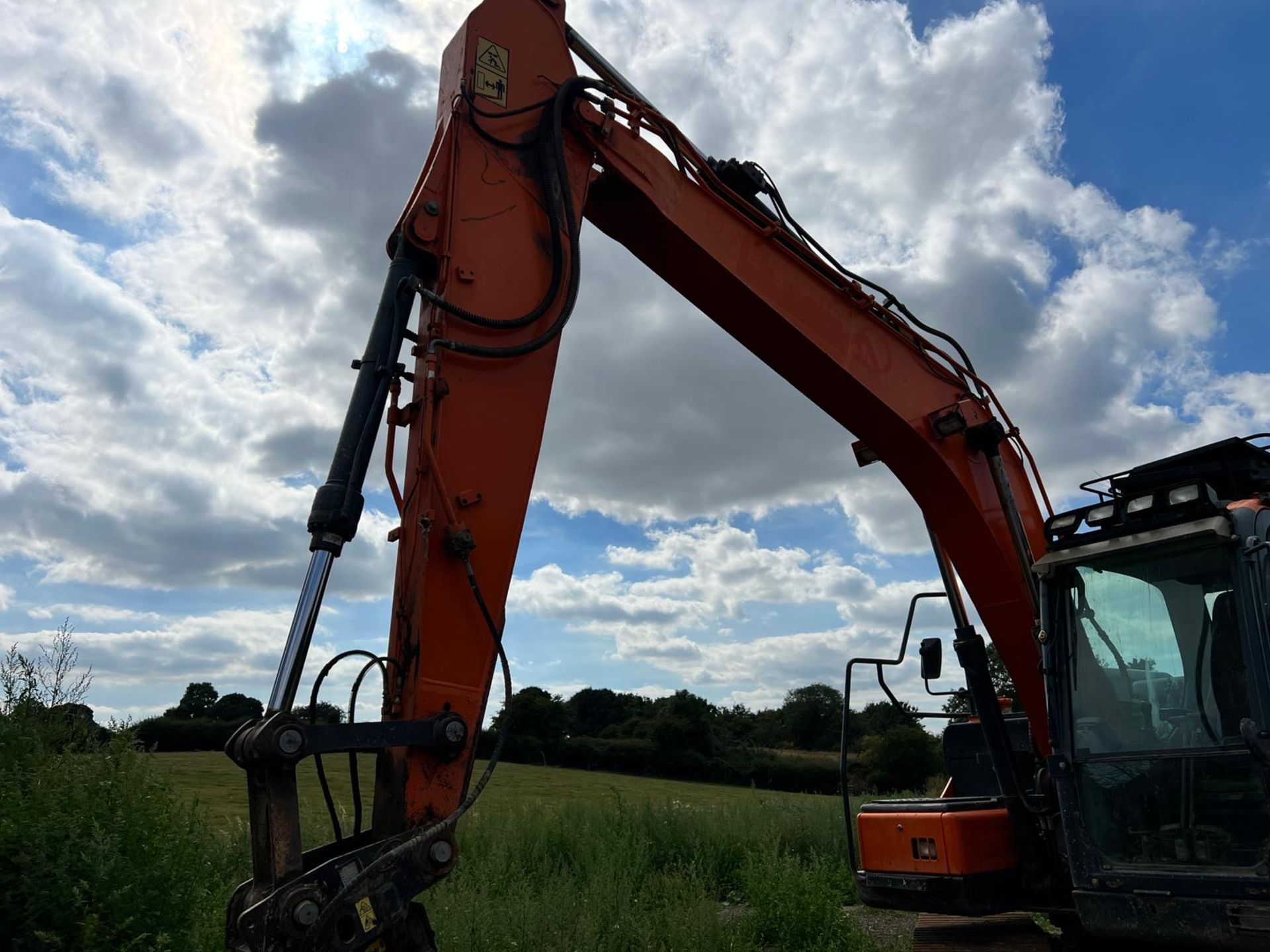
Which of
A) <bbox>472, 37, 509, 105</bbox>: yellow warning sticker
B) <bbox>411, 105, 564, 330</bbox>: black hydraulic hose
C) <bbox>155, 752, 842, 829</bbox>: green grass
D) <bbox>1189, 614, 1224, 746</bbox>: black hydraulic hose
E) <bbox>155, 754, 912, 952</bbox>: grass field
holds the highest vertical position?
<bbox>472, 37, 509, 105</bbox>: yellow warning sticker

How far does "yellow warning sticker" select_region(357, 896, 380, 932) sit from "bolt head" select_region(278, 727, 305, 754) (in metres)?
0.52

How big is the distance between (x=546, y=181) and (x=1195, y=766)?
12.6 feet

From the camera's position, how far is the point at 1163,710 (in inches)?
163

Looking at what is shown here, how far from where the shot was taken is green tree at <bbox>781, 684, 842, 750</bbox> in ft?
102

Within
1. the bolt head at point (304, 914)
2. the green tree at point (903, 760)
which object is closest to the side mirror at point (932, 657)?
the bolt head at point (304, 914)

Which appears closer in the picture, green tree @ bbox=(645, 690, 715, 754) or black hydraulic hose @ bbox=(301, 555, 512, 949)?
black hydraulic hose @ bbox=(301, 555, 512, 949)

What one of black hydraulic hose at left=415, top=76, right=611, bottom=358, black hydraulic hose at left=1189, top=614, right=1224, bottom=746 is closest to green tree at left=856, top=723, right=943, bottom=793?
black hydraulic hose at left=1189, top=614, right=1224, bottom=746

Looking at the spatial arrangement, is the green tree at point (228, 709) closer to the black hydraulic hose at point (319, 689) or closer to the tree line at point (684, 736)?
the tree line at point (684, 736)

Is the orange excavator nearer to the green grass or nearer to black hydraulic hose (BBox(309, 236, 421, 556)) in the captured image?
black hydraulic hose (BBox(309, 236, 421, 556))

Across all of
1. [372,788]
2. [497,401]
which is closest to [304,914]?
[372,788]

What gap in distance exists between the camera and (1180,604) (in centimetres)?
421

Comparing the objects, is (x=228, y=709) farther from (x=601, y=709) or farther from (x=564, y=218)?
(x=601, y=709)

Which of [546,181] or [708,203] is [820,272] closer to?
[708,203]

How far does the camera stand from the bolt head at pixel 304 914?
2.82 m
